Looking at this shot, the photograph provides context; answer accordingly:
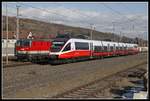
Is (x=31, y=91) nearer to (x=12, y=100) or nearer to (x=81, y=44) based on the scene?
(x=12, y=100)

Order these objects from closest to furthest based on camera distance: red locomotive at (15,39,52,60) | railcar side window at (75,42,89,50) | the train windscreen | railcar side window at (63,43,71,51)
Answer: the train windscreen < railcar side window at (63,43,71,51) < railcar side window at (75,42,89,50) < red locomotive at (15,39,52,60)

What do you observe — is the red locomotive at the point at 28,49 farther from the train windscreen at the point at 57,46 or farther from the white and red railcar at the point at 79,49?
the train windscreen at the point at 57,46

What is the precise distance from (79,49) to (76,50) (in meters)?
1.42

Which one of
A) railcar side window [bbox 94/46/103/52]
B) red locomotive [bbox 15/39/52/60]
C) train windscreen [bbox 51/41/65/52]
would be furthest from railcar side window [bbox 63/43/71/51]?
railcar side window [bbox 94/46/103/52]

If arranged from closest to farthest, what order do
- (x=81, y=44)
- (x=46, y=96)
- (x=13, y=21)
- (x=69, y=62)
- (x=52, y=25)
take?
1. (x=46, y=96)
2. (x=69, y=62)
3. (x=81, y=44)
4. (x=13, y=21)
5. (x=52, y=25)

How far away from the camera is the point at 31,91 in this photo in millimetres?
16844

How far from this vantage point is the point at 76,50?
135ft

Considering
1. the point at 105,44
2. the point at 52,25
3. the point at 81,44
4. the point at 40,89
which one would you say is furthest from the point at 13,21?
the point at 40,89

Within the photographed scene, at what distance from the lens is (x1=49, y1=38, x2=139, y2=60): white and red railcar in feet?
125

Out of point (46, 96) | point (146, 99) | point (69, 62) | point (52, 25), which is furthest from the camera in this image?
point (52, 25)

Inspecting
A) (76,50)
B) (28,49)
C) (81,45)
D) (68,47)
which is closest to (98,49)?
(81,45)

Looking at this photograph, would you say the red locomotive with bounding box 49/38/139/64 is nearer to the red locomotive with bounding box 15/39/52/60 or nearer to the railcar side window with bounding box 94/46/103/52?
the railcar side window with bounding box 94/46/103/52

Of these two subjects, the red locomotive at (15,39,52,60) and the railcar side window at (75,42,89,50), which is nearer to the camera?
the railcar side window at (75,42,89,50)

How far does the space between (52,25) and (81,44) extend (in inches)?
5764
